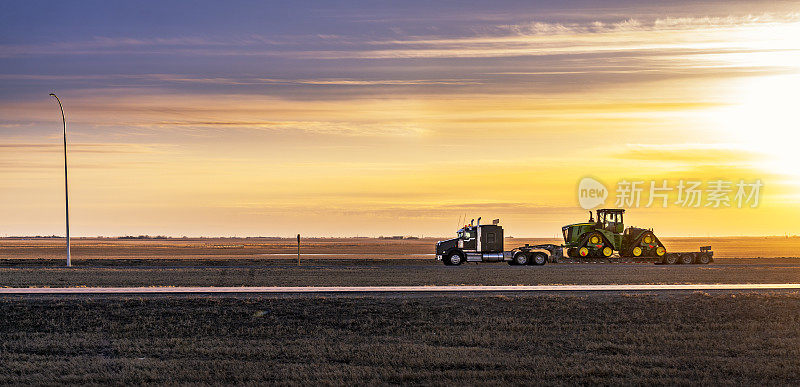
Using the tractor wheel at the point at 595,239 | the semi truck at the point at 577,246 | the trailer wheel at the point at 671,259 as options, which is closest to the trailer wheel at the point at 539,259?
the semi truck at the point at 577,246

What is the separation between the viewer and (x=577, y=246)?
1973 inches

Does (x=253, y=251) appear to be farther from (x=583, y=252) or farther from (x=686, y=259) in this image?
(x=686, y=259)

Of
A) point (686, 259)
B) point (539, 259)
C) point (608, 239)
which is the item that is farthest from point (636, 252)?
point (539, 259)

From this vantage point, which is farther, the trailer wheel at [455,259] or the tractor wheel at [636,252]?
the trailer wheel at [455,259]

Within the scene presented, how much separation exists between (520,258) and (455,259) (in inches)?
171

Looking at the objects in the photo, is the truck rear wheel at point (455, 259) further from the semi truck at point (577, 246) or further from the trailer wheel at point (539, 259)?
the trailer wheel at point (539, 259)

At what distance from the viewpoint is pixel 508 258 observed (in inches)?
2018

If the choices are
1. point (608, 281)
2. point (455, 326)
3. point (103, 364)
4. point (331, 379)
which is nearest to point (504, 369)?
point (331, 379)

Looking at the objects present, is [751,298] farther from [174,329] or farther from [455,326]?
[174,329]

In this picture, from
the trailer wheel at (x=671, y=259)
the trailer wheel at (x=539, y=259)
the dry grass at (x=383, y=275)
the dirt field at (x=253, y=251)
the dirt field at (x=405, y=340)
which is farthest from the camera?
the dirt field at (x=253, y=251)

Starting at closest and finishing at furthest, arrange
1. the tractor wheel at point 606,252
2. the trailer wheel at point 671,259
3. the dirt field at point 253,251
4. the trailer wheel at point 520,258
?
the tractor wheel at point 606,252 < the trailer wheel at point 520,258 < the trailer wheel at point 671,259 < the dirt field at point 253,251

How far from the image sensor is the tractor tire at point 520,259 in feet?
166

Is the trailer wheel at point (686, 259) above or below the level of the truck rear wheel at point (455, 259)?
below

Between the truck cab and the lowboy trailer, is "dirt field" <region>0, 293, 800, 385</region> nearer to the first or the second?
the lowboy trailer
